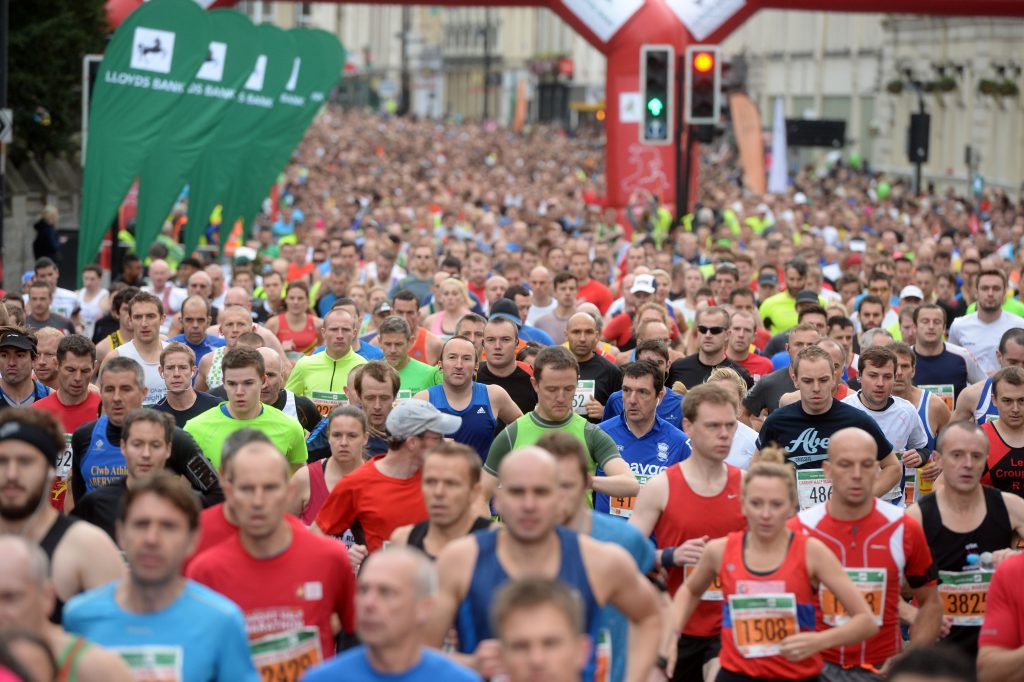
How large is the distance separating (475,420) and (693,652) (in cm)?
240

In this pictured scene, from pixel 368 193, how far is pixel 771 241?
58.1ft

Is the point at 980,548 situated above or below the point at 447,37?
below

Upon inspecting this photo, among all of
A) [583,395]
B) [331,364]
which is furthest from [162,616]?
[331,364]

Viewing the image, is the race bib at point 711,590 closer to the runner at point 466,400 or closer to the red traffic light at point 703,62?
the runner at point 466,400

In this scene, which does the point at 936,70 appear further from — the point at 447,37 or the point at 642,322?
the point at 447,37

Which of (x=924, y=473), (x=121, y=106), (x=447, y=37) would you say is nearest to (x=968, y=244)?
(x=121, y=106)

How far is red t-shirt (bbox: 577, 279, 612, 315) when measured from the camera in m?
16.3

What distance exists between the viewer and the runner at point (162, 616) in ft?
16.9

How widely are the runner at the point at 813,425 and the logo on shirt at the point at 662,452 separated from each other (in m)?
0.43

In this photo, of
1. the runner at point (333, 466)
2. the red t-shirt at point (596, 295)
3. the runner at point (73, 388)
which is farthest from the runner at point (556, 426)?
the red t-shirt at point (596, 295)

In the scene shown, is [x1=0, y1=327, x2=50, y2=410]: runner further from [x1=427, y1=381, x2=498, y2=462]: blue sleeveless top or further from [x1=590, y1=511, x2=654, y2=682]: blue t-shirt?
[x1=590, y1=511, x2=654, y2=682]: blue t-shirt

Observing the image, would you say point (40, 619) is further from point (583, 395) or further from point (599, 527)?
point (583, 395)

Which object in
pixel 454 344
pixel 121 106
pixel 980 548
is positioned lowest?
pixel 980 548

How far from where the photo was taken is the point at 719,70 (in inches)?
808
